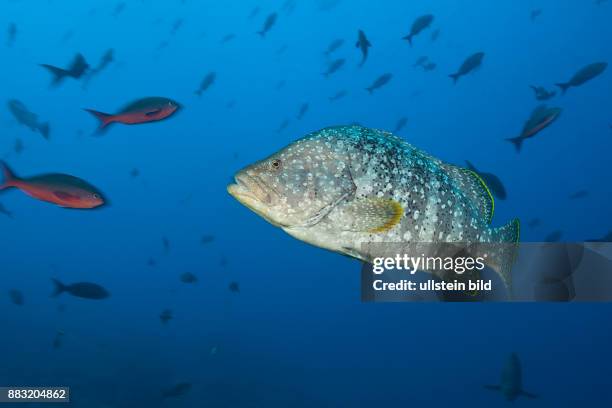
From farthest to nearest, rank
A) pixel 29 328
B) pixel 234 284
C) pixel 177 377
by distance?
pixel 29 328 → pixel 177 377 → pixel 234 284

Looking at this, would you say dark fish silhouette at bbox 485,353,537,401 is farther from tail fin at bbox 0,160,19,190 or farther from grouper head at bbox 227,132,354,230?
tail fin at bbox 0,160,19,190

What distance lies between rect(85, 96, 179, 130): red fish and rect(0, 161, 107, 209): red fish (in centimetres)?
108

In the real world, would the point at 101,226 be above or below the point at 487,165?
below

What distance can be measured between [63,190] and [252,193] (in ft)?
11.6

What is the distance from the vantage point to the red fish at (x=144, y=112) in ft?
19.3

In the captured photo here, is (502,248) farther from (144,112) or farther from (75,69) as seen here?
(75,69)

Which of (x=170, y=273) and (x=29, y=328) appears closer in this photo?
(x=29, y=328)

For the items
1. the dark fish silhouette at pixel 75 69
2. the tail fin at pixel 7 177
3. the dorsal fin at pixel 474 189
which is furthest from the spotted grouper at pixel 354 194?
the dark fish silhouette at pixel 75 69

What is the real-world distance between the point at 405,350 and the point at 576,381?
2104cm

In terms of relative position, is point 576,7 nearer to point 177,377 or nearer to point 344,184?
point 177,377

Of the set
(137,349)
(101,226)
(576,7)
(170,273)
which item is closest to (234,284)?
(137,349)

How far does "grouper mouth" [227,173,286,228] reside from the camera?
8.29 ft

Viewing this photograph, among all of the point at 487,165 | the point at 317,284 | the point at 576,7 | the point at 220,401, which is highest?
the point at 576,7

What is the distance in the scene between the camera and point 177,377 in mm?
15906
